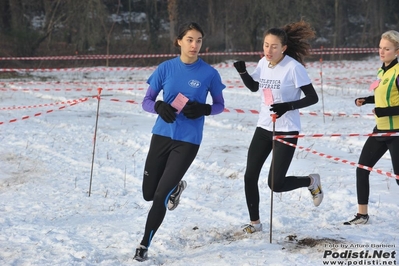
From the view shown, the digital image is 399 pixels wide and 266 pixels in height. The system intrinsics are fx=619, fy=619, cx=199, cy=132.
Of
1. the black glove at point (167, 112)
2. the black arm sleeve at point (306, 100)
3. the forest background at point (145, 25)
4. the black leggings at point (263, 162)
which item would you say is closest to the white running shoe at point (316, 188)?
the black leggings at point (263, 162)

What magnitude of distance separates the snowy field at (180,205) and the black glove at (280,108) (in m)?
1.01

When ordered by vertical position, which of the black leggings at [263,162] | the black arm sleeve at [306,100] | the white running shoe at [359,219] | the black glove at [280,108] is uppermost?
the black arm sleeve at [306,100]

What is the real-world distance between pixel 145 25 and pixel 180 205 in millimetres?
35139

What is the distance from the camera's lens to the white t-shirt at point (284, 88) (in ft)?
18.0

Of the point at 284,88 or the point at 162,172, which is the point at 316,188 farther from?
the point at 162,172

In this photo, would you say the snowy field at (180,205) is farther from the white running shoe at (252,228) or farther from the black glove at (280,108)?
the black glove at (280,108)

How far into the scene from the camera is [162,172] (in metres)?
5.26

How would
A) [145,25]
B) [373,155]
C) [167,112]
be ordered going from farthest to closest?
1. [145,25]
2. [373,155]
3. [167,112]

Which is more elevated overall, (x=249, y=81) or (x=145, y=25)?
(x=145, y=25)

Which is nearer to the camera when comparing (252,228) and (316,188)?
(252,228)

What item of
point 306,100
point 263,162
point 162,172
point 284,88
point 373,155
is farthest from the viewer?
point 373,155

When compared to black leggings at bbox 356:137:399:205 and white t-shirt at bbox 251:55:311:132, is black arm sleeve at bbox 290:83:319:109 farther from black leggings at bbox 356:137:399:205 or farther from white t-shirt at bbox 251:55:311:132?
black leggings at bbox 356:137:399:205

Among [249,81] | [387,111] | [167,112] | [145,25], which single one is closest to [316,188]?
[387,111]

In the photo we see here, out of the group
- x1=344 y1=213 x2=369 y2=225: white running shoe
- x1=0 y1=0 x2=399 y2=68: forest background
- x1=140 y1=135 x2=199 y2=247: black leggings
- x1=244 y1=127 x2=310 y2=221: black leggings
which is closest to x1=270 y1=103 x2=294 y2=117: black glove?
x1=244 y1=127 x2=310 y2=221: black leggings
